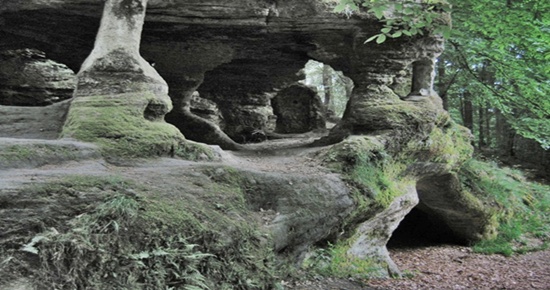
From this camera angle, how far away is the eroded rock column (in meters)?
5.99

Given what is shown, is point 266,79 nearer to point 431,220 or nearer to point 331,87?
point 431,220

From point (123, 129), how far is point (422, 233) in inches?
400

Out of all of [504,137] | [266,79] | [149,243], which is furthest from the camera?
[504,137]

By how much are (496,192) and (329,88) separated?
12.5 m

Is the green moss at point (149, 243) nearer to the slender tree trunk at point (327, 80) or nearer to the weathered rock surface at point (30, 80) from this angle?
the weathered rock surface at point (30, 80)

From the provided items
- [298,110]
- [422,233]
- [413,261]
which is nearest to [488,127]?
[298,110]

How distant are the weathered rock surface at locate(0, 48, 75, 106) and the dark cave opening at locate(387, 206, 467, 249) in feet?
33.8

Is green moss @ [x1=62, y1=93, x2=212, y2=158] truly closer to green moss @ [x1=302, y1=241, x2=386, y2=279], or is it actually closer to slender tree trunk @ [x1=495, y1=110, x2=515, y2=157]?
green moss @ [x1=302, y1=241, x2=386, y2=279]

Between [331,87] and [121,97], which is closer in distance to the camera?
[121,97]

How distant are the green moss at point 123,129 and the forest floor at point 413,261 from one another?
1.15 feet

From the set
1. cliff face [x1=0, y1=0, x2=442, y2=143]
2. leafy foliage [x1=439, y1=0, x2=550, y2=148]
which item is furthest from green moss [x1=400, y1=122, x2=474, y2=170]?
leafy foliage [x1=439, y1=0, x2=550, y2=148]

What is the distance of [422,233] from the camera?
1319 cm

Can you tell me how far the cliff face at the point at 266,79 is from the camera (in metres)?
5.93

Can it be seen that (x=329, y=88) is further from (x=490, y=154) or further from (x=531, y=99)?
(x=531, y=99)
